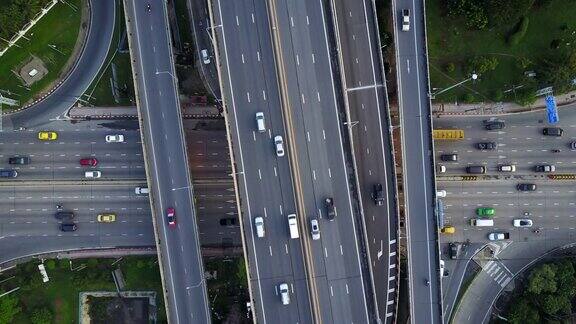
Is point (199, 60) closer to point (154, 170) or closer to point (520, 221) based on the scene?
point (154, 170)

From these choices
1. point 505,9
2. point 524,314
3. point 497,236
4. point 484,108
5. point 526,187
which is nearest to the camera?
point 505,9

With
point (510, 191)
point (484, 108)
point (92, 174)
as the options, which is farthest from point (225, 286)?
point (484, 108)

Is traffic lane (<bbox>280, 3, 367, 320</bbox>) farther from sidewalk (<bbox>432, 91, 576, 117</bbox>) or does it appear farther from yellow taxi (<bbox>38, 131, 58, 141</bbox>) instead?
yellow taxi (<bbox>38, 131, 58, 141</bbox>)

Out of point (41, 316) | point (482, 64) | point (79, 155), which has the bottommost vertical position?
point (41, 316)

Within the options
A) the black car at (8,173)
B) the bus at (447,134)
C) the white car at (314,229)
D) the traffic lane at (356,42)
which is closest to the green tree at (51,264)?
the black car at (8,173)

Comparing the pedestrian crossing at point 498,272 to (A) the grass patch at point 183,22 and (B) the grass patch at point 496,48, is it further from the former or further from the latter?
(A) the grass patch at point 183,22

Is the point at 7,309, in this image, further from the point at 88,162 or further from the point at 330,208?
the point at 330,208

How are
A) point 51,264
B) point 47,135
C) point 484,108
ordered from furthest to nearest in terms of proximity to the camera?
point 484,108 → point 47,135 → point 51,264

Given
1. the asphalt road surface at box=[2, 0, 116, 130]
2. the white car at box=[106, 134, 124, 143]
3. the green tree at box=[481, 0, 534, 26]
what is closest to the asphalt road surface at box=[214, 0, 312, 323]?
the white car at box=[106, 134, 124, 143]
